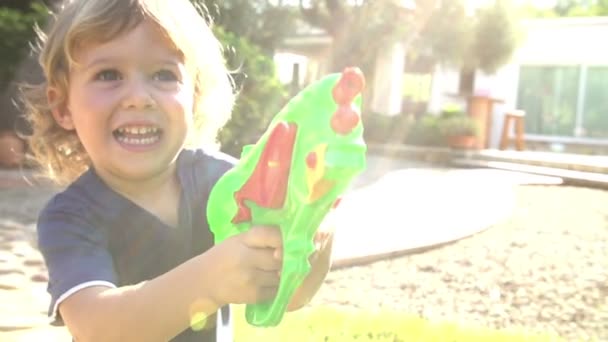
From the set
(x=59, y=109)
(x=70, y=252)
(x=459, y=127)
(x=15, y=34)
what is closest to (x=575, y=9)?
(x=459, y=127)

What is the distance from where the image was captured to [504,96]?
72.7 feet

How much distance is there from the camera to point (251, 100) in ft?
29.2

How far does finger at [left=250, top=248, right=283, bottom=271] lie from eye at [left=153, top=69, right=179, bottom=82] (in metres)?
0.59

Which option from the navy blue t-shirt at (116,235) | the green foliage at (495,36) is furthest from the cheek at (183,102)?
the green foliage at (495,36)

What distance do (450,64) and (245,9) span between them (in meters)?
9.79

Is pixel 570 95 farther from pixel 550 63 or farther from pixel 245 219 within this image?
pixel 245 219

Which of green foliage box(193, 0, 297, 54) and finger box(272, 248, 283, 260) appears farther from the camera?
green foliage box(193, 0, 297, 54)

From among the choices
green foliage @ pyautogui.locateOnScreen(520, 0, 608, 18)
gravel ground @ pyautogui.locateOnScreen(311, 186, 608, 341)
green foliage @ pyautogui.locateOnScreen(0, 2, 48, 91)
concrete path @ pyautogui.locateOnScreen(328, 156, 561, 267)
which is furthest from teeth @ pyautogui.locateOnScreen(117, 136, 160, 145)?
green foliage @ pyautogui.locateOnScreen(520, 0, 608, 18)

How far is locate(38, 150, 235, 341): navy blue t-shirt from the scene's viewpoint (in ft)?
4.89

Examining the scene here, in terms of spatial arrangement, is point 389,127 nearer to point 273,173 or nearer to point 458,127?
point 458,127

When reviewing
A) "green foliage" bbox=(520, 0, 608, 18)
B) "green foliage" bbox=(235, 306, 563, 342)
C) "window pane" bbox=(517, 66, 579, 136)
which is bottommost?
"green foliage" bbox=(235, 306, 563, 342)

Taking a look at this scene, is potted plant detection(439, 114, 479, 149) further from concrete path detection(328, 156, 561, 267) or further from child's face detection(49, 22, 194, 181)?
child's face detection(49, 22, 194, 181)

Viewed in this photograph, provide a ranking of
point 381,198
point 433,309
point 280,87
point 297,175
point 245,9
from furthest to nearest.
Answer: point 245,9 → point 280,87 → point 381,198 → point 433,309 → point 297,175

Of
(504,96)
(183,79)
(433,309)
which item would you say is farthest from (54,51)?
(504,96)
